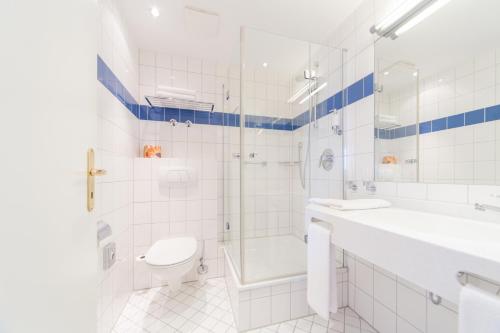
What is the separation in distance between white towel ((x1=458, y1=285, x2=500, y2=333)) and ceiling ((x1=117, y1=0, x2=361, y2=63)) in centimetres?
175

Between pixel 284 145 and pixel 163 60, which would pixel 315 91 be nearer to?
pixel 284 145

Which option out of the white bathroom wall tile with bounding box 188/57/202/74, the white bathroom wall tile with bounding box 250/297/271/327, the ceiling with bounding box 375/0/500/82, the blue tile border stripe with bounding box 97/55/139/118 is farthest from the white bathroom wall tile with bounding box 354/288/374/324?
the white bathroom wall tile with bounding box 188/57/202/74

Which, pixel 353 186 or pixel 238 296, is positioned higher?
pixel 353 186

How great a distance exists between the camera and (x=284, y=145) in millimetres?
1723

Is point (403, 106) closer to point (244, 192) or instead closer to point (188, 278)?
point (244, 192)

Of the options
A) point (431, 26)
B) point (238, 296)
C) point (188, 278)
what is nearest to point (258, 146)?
point (238, 296)

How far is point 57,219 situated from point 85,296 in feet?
1.00

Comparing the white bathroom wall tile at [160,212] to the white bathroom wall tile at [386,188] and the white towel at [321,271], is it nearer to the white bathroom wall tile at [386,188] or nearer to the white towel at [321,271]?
the white towel at [321,271]

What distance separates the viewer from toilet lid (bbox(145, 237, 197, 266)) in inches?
58.0

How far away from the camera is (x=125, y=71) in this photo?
5.60 feet

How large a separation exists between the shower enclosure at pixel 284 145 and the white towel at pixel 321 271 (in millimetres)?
350

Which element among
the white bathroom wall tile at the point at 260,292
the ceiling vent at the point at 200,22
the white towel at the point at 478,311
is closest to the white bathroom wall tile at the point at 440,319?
the white towel at the point at 478,311

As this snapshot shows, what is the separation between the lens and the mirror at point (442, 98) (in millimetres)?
886

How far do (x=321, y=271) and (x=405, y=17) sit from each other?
63.7 inches
